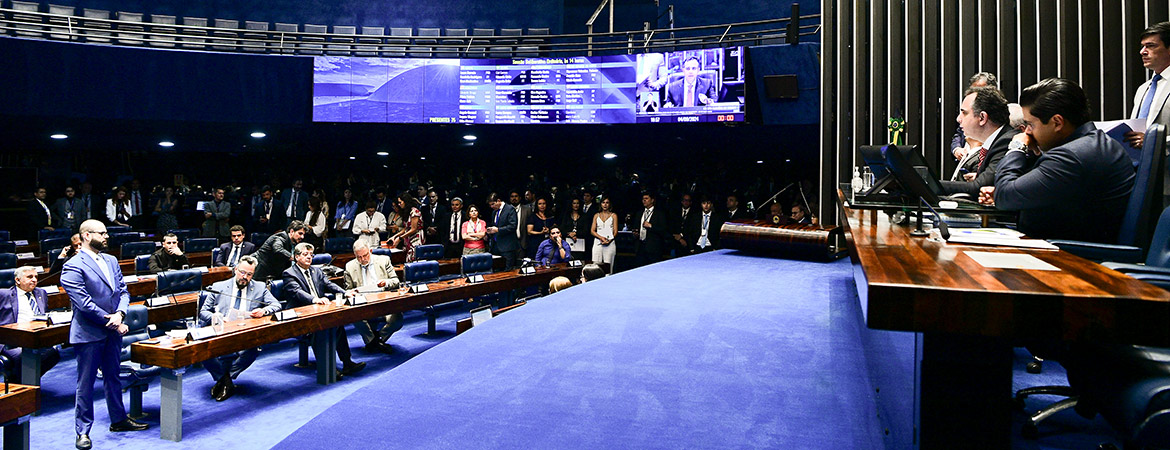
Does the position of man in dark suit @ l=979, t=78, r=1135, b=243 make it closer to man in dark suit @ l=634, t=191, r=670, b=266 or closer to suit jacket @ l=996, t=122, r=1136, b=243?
suit jacket @ l=996, t=122, r=1136, b=243

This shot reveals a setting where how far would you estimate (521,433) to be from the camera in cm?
143

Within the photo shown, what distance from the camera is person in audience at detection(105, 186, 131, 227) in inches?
404

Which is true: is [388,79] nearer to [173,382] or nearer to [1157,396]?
[173,382]

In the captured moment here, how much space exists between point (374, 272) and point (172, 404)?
2.42 meters

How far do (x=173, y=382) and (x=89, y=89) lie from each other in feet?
22.3

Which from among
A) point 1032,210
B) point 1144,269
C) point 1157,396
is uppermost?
point 1032,210

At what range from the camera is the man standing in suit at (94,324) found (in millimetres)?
3920

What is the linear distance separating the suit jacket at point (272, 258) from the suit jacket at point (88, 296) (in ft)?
5.78

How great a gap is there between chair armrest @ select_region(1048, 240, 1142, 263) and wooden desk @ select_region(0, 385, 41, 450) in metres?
4.17

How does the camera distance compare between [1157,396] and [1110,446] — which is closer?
[1157,396]

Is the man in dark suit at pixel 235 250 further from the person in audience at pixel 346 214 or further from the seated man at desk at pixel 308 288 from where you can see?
the person in audience at pixel 346 214

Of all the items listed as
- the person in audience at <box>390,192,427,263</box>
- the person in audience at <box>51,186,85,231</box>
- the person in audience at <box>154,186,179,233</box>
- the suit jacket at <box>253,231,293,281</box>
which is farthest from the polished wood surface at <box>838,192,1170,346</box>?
the person in audience at <box>51,186,85,231</box>

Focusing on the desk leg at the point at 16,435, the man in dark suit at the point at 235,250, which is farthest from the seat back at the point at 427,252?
the desk leg at the point at 16,435

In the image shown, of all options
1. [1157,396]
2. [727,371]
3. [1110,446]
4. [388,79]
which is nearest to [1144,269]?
[1110,446]
